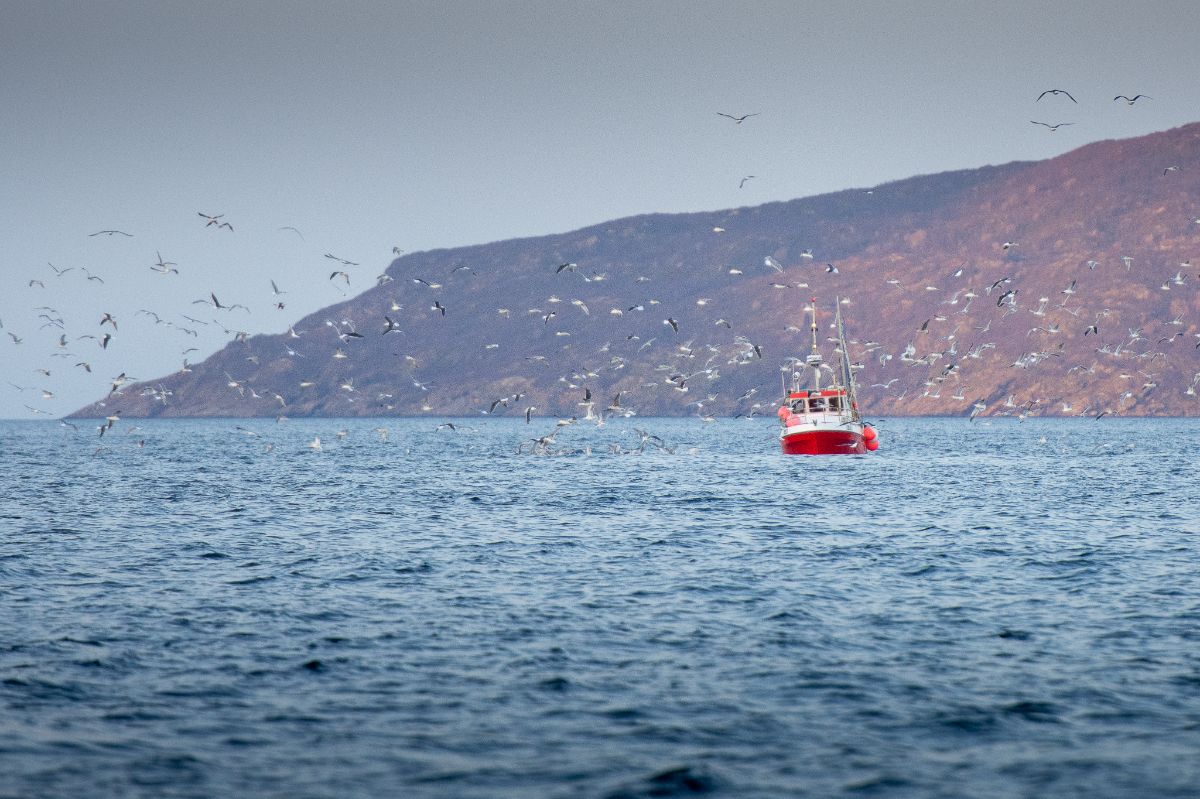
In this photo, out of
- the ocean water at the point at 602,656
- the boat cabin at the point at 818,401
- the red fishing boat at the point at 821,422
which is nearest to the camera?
the ocean water at the point at 602,656

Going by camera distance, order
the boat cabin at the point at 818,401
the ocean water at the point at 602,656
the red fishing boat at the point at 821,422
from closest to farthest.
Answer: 1. the ocean water at the point at 602,656
2. the red fishing boat at the point at 821,422
3. the boat cabin at the point at 818,401

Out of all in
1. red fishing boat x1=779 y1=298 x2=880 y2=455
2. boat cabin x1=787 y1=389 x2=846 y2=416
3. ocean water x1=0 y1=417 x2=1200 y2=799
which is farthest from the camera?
boat cabin x1=787 y1=389 x2=846 y2=416

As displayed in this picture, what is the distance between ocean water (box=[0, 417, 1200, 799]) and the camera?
458 inches

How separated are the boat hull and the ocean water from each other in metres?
35.7

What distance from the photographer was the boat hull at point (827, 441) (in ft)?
246

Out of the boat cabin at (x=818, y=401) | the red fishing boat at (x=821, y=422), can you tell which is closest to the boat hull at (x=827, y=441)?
the red fishing boat at (x=821, y=422)

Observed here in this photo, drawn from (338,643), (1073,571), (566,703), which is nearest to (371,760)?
(566,703)

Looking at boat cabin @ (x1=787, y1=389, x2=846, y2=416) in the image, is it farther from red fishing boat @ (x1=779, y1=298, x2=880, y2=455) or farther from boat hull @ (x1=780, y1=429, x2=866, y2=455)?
boat hull @ (x1=780, y1=429, x2=866, y2=455)

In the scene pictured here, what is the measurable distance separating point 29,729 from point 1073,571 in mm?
20128

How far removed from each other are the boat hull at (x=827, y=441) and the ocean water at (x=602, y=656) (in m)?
35.7

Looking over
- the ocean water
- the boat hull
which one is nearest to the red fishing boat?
the boat hull

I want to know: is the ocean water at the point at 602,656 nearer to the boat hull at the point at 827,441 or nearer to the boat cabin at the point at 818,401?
the boat hull at the point at 827,441

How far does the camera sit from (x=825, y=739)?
12602mm

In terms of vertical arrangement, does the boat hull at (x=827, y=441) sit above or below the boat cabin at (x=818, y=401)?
below
